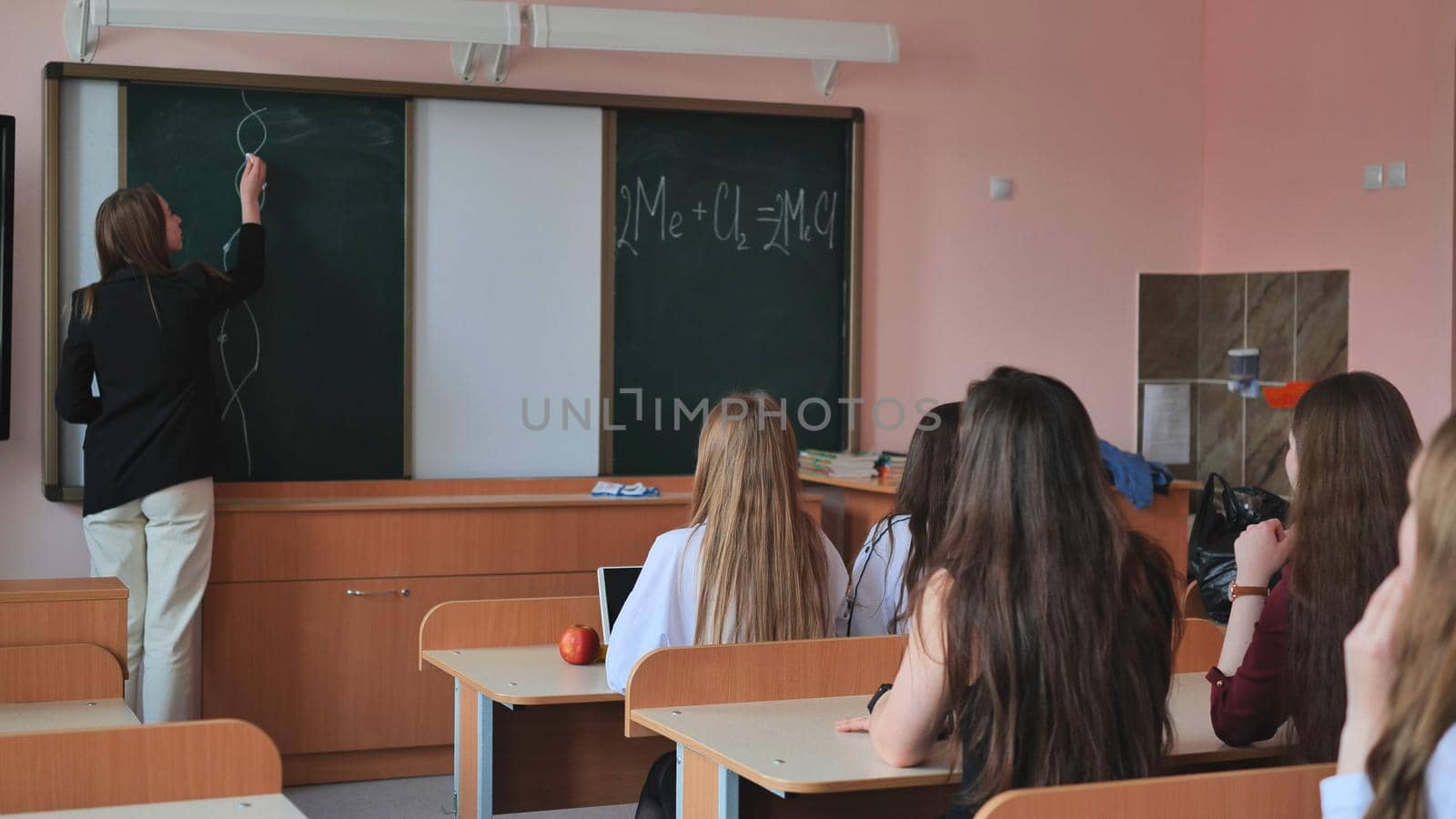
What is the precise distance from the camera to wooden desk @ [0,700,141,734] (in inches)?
96.9

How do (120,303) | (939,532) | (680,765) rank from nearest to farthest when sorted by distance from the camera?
(680,765) → (939,532) → (120,303)

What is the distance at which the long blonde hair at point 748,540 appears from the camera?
2.85 meters

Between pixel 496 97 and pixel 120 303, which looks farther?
pixel 496 97

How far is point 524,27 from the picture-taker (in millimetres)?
4816

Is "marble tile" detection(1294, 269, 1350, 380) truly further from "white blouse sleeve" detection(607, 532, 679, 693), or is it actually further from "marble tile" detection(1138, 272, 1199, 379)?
"white blouse sleeve" detection(607, 532, 679, 693)

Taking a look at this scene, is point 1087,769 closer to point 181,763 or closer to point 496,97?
point 181,763

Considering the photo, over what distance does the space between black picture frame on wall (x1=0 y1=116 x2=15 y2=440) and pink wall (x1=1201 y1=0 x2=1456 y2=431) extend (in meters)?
4.23

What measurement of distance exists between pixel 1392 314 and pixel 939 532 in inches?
115

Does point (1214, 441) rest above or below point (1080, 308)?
below

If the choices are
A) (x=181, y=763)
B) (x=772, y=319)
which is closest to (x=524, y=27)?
(x=772, y=319)

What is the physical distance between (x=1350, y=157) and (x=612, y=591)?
132 inches

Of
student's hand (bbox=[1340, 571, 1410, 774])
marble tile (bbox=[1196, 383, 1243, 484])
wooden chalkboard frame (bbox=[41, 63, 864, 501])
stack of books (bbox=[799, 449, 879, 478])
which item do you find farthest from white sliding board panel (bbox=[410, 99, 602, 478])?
student's hand (bbox=[1340, 571, 1410, 774])

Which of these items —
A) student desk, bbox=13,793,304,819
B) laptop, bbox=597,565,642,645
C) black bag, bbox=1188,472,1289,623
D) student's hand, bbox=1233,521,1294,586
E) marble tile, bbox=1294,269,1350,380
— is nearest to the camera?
student desk, bbox=13,793,304,819

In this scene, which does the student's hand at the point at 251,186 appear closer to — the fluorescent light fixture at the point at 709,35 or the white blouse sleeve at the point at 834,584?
the fluorescent light fixture at the point at 709,35
